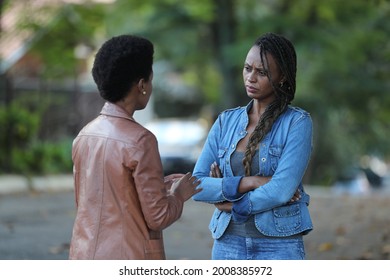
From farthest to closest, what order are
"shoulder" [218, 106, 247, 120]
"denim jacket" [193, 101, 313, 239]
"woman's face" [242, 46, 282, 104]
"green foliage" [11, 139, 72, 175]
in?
"green foliage" [11, 139, 72, 175] → "shoulder" [218, 106, 247, 120] → "woman's face" [242, 46, 282, 104] → "denim jacket" [193, 101, 313, 239]

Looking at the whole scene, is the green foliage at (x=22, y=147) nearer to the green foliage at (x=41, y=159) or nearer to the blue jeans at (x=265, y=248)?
the green foliage at (x=41, y=159)

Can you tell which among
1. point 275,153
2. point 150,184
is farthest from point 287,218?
point 150,184

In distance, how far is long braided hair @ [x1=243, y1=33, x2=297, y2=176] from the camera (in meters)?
3.56

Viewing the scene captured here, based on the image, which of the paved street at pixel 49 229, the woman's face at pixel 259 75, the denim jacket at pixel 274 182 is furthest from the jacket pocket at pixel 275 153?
the paved street at pixel 49 229

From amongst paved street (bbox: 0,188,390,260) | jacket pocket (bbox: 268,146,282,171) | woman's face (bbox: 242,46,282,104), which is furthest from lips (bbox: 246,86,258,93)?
paved street (bbox: 0,188,390,260)

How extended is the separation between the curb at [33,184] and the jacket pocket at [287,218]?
11960 mm

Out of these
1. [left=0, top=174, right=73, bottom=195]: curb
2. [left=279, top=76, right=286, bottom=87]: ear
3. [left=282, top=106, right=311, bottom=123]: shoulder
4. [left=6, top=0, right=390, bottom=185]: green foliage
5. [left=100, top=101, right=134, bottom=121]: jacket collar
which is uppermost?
[left=6, top=0, right=390, bottom=185]: green foliage

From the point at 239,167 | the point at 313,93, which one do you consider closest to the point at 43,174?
the point at 313,93

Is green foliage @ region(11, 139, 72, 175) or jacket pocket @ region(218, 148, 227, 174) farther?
green foliage @ region(11, 139, 72, 175)

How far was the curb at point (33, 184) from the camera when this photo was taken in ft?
52.0

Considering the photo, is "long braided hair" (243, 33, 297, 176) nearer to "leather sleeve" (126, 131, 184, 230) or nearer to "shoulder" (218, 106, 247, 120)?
"shoulder" (218, 106, 247, 120)

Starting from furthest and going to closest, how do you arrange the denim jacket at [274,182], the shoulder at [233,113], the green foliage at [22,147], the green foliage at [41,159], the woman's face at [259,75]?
the green foliage at [41,159]
the green foliage at [22,147]
the shoulder at [233,113]
the woman's face at [259,75]
the denim jacket at [274,182]

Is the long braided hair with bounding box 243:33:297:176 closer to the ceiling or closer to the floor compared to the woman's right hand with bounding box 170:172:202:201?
closer to the ceiling

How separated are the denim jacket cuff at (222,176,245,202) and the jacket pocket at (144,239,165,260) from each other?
363 millimetres
